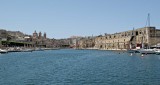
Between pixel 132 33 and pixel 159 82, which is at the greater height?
pixel 132 33

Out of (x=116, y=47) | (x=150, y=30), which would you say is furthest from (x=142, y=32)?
(x=116, y=47)

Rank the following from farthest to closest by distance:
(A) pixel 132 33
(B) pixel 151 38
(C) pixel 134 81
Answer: (A) pixel 132 33 < (B) pixel 151 38 < (C) pixel 134 81

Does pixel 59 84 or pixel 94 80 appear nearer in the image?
pixel 59 84

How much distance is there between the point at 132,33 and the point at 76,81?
139m

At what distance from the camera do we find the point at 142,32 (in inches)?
5965

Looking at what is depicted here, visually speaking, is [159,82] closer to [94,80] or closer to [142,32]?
[94,80]

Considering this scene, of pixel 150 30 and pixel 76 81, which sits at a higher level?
pixel 150 30

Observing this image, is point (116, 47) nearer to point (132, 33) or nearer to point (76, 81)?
point (132, 33)

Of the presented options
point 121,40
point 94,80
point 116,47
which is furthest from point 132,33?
point 94,80

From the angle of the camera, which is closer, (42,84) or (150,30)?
(42,84)

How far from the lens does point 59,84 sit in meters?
31.7

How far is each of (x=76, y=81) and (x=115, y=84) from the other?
188 inches

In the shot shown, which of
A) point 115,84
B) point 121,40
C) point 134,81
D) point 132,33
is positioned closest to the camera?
point 115,84

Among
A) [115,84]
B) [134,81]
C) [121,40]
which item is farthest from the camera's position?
[121,40]
